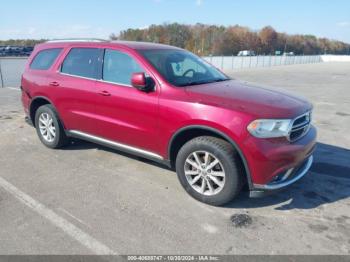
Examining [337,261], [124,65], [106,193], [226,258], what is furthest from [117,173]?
[337,261]

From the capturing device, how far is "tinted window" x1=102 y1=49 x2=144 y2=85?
4277 mm

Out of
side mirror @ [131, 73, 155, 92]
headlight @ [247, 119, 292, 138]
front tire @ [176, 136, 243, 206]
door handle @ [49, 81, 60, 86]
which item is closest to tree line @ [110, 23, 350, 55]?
door handle @ [49, 81, 60, 86]

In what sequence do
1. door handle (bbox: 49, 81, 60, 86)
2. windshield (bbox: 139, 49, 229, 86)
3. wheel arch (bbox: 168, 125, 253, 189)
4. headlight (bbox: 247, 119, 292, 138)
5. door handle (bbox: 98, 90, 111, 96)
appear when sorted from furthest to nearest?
door handle (bbox: 49, 81, 60, 86) → door handle (bbox: 98, 90, 111, 96) → windshield (bbox: 139, 49, 229, 86) → wheel arch (bbox: 168, 125, 253, 189) → headlight (bbox: 247, 119, 292, 138)

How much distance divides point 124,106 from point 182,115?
926mm

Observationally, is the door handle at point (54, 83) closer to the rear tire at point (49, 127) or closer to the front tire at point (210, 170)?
the rear tire at point (49, 127)

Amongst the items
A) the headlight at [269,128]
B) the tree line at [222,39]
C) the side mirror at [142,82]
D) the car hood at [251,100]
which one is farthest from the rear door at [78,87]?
Answer: the tree line at [222,39]

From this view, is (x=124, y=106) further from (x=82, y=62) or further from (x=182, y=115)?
(x=82, y=62)

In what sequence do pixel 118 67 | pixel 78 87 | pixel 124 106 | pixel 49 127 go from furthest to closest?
pixel 49 127 → pixel 78 87 → pixel 118 67 → pixel 124 106

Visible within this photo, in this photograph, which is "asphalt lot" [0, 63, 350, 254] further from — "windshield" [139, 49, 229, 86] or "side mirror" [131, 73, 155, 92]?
"windshield" [139, 49, 229, 86]

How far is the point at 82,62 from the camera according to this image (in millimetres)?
4930

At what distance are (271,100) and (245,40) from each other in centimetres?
9202

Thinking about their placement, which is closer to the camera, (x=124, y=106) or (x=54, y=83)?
(x=124, y=106)

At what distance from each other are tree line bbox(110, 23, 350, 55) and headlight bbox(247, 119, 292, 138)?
5064cm

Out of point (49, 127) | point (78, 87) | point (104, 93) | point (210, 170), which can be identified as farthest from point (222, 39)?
point (210, 170)
